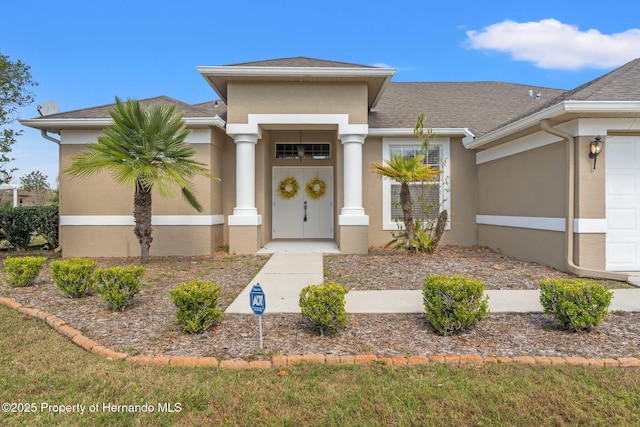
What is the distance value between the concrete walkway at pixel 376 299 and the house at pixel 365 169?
180 cm

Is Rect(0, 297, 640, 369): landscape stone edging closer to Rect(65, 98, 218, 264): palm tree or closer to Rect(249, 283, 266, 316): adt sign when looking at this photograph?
Rect(249, 283, 266, 316): adt sign

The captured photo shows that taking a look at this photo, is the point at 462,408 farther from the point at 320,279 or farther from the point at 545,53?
the point at 545,53

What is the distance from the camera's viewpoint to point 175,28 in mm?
12539

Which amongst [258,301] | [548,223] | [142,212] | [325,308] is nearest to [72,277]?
[142,212]

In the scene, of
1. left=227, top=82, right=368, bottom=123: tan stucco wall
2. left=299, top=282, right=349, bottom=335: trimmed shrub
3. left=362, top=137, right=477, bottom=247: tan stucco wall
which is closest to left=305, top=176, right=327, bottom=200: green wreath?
left=362, top=137, right=477, bottom=247: tan stucco wall

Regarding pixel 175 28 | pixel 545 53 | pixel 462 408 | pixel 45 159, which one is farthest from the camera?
pixel 45 159

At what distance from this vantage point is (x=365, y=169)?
430 inches

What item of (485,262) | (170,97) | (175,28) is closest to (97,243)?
(170,97)

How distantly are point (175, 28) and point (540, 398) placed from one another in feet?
44.9

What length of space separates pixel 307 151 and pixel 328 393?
9999mm

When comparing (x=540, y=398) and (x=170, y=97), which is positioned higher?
(x=170, y=97)

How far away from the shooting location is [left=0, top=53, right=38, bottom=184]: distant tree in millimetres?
9320

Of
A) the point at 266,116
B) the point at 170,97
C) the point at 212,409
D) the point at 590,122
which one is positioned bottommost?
the point at 212,409

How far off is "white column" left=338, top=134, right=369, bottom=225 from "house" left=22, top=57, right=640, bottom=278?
26 millimetres
